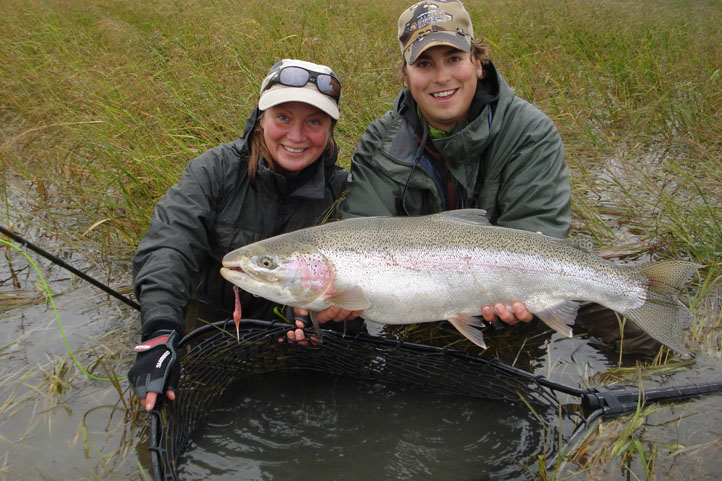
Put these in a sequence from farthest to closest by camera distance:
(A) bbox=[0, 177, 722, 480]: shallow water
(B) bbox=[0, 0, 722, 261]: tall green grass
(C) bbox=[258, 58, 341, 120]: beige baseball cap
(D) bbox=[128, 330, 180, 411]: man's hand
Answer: (B) bbox=[0, 0, 722, 261]: tall green grass, (C) bbox=[258, 58, 341, 120]: beige baseball cap, (A) bbox=[0, 177, 722, 480]: shallow water, (D) bbox=[128, 330, 180, 411]: man's hand

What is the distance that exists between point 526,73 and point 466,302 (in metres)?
4.17

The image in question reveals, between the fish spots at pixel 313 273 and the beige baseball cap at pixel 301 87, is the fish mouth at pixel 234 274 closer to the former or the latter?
the fish spots at pixel 313 273

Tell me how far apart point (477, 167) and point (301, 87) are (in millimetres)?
1136

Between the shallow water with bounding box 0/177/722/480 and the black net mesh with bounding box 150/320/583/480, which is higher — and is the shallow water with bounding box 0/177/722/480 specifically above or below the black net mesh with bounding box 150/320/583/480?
below

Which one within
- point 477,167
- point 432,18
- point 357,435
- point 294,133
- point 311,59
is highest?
point 432,18

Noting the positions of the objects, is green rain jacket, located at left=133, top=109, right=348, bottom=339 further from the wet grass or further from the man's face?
the man's face

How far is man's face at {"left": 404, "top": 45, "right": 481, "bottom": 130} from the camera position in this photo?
3.13m

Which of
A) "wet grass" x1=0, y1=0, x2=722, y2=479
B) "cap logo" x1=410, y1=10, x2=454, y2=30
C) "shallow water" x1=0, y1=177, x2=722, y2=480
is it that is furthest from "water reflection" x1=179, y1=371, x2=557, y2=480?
"cap logo" x1=410, y1=10, x2=454, y2=30

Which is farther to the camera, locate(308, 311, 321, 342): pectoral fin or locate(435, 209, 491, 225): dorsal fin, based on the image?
locate(435, 209, 491, 225): dorsal fin

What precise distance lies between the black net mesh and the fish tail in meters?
0.57

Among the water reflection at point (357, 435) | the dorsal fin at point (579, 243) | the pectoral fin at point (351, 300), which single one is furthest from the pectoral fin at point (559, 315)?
the pectoral fin at point (351, 300)

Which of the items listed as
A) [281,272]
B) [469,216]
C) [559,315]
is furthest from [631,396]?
[281,272]

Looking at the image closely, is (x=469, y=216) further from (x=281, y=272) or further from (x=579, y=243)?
(x=281, y=272)

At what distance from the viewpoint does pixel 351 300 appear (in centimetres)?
254
